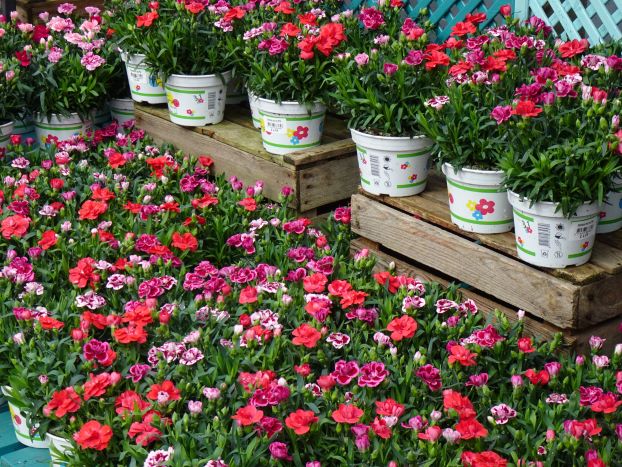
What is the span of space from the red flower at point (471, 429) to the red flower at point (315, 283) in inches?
33.9

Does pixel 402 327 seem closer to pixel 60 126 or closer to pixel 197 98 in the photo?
pixel 197 98

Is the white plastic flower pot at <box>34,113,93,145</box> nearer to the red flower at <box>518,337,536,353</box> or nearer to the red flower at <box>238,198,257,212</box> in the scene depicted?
the red flower at <box>238,198,257,212</box>

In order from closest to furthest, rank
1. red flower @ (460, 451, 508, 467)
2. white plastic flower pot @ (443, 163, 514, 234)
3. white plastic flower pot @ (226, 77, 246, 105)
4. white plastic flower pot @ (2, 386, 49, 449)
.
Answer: red flower @ (460, 451, 508, 467) → white plastic flower pot @ (2, 386, 49, 449) → white plastic flower pot @ (443, 163, 514, 234) → white plastic flower pot @ (226, 77, 246, 105)

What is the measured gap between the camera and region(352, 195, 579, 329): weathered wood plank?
2.94 meters

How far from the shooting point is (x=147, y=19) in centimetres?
430

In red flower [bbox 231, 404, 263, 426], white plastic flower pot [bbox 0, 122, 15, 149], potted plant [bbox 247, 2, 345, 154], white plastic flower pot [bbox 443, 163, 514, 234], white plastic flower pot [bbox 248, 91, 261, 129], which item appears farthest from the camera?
white plastic flower pot [bbox 0, 122, 15, 149]

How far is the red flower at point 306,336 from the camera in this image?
9.21 feet

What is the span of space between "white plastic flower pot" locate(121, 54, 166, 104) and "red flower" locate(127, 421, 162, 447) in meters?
2.35

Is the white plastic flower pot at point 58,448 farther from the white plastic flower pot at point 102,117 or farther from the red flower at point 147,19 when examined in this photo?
the white plastic flower pot at point 102,117

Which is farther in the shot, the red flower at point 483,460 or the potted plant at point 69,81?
the potted plant at point 69,81

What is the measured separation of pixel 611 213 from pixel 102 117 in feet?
9.27

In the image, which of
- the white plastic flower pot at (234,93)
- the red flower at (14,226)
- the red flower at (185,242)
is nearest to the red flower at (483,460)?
the red flower at (185,242)

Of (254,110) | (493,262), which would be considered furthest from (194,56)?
(493,262)

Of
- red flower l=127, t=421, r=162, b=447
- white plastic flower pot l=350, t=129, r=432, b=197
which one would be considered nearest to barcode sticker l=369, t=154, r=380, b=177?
white plastic flower pot l=350, t=129, r=432, b=197
